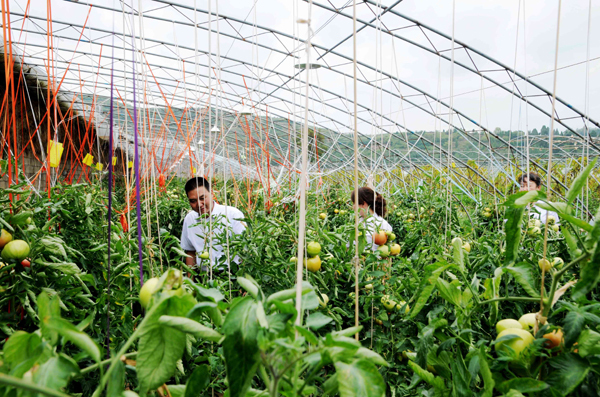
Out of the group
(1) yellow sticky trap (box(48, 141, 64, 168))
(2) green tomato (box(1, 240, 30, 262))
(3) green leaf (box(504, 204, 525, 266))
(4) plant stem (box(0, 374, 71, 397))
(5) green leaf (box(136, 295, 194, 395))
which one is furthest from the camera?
(1) yellow sticky trap (box(48, 141, 64, 168))

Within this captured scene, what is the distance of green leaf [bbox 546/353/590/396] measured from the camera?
0.41m

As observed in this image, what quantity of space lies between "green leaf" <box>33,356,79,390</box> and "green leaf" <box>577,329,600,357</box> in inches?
20.2

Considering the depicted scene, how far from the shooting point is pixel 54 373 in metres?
0.30

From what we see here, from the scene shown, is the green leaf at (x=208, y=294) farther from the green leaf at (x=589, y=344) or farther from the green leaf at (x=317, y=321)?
the green leaf at (x=589, y=344)

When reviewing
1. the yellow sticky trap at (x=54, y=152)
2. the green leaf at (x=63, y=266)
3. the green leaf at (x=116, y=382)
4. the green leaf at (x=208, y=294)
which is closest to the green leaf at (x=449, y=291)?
the green leaf at (x=208, y=294)

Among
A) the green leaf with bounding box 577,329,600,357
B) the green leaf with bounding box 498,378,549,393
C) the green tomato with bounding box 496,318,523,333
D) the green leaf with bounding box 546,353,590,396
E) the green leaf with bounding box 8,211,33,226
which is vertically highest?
the green leaf with bounding box 8,211,33,226

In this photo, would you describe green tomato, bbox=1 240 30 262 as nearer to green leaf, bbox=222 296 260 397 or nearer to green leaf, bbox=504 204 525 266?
green leaf, bbox=222 296 260 397

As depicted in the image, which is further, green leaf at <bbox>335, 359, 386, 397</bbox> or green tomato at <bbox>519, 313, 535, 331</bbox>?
green tomato at <bbox>519, 313, 535, 331</bbox>

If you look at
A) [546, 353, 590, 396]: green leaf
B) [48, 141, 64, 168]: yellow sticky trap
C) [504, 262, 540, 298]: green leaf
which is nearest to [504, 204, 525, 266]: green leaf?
[504, 262, 540, 298]: green leaf

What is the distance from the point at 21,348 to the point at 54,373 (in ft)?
0.18

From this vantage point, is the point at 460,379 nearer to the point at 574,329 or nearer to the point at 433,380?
the point at 433,380

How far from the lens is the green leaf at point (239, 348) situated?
0.33 metres

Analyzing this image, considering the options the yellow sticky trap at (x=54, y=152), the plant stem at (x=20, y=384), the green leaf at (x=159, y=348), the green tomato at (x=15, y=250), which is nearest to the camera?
the plant stem at (x=20, y=384)

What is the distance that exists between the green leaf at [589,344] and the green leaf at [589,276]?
97mm
